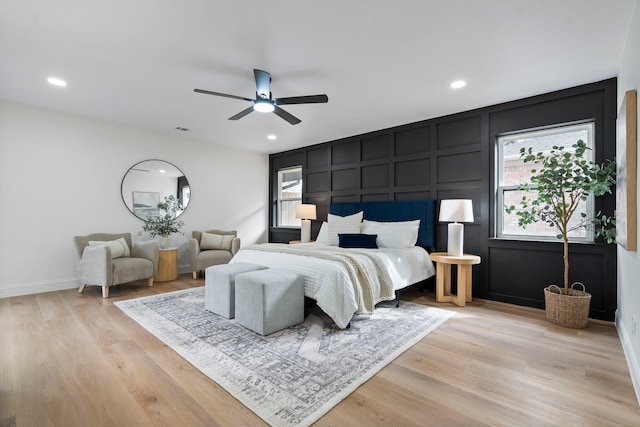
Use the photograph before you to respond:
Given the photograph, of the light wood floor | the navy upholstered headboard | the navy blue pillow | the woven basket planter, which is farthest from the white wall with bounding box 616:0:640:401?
the navy blue pillow

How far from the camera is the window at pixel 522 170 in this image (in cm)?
347

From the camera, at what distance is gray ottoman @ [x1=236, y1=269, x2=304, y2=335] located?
106 inches

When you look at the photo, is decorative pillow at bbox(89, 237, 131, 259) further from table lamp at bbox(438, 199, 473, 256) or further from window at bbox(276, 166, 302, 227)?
table lamp at bbox(438, 199, 473, 256)

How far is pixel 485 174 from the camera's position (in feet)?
13.1

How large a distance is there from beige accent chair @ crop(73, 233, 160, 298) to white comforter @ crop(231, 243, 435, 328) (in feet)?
5.02

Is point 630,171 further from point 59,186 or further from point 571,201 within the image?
point 59,186

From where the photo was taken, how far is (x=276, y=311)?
2.78 metres

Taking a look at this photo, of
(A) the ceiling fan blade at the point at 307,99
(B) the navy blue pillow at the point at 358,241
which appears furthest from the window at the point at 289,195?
(A) the ceiling fan blade at the point at 307,99

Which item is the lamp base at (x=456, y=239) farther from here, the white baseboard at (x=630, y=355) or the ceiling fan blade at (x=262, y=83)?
the ceiling fan blade at (x=262, y=83)

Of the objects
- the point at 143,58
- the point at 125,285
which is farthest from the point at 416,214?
the point at 125,285

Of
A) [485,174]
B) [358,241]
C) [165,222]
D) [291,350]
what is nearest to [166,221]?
[165,222]

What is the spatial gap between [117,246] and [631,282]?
576 centimetres

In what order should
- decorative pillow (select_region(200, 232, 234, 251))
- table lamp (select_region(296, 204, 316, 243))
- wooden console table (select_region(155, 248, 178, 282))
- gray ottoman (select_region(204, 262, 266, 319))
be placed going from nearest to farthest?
gray ottoman (select_region(204, 262, 266, 319))
wooden console table (select_region(155, 248, 178, 282))
decorative pillow (select_region(200, 232, 234, 251))
table lamp (select_region(296, 204, 316, 243))

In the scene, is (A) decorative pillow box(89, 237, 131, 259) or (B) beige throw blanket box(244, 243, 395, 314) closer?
(B) beige throw blanket box(244, 243, 395, 314)
